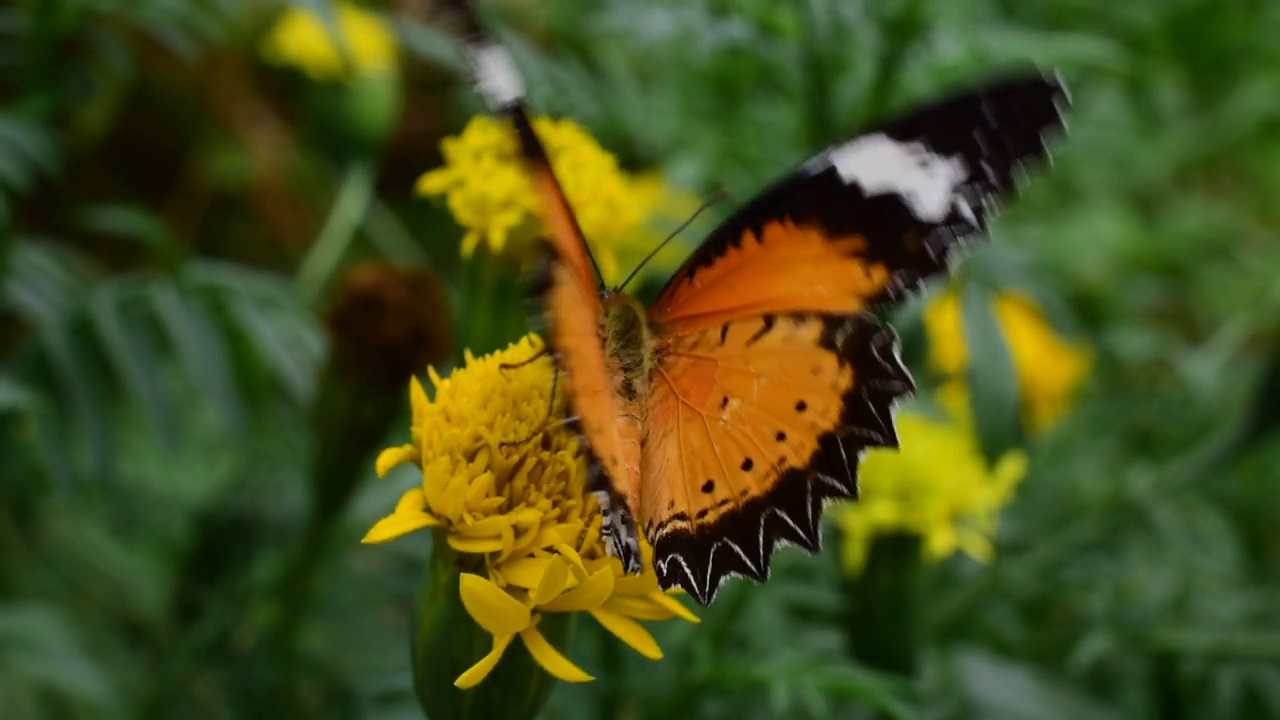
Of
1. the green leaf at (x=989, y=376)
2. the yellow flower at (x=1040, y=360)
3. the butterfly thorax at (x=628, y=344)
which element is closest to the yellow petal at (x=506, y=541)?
the butterfly thorax at (x=628, y=344)

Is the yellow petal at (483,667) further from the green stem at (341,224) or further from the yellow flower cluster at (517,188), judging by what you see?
the green stem at (341,224)

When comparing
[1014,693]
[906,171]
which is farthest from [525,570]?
[1014,693]

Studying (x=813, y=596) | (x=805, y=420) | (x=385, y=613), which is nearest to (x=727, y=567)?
(x=805, y=420)

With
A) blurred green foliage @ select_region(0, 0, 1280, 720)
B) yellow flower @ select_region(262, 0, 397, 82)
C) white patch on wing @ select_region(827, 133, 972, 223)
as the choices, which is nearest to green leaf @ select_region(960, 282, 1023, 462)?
blurred green foliage @ select_region(0, 0, 1280, 720)

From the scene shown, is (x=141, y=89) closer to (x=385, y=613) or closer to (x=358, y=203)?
(x=358, y=203)

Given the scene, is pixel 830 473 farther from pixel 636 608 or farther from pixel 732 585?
pixel 732 585

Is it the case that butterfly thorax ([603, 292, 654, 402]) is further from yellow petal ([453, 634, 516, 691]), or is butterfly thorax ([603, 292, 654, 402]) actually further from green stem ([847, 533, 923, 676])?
green stem ([847, 533, 923, 676])
